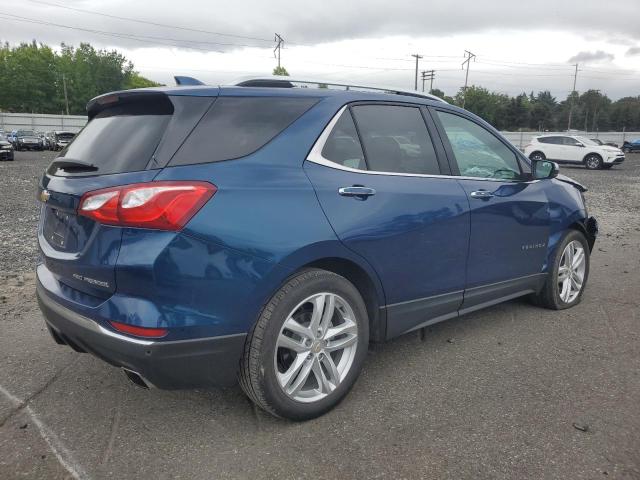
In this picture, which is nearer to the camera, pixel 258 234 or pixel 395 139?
pixel 258 234

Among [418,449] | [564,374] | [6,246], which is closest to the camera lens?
[418,449]

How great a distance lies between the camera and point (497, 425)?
2824 millimetres

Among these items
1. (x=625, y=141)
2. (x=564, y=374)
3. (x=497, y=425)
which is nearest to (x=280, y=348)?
(x=497, y=425)

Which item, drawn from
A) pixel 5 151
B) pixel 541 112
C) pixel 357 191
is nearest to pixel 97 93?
pixel 5 151

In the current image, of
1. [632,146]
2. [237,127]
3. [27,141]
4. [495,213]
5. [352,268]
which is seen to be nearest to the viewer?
[237,127]

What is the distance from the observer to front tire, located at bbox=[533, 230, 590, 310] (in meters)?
4.58

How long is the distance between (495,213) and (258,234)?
→ 6.76ft

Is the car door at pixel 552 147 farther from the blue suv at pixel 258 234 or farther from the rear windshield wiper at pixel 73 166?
the rear windshield wiper at pixel 73 166

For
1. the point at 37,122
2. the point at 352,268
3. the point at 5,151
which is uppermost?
the point at 352,268

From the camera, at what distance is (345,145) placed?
10.00 feet

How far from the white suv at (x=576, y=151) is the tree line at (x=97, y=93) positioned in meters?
35.6

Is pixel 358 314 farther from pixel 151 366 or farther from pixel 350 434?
pixel 151 366

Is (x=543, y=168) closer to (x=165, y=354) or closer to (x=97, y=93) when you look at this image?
(x=165, y=354)

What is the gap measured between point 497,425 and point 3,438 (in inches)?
100
